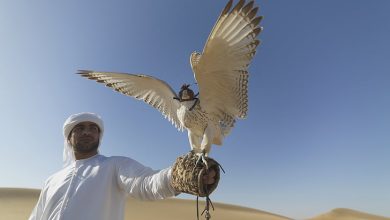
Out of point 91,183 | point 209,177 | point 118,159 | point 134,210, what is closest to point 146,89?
point 118,159

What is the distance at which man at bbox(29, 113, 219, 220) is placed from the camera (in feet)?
6.38

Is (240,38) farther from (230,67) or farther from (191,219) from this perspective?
(191,219)

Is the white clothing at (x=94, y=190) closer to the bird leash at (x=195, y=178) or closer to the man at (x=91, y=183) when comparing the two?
the man at (x=91, y=183)

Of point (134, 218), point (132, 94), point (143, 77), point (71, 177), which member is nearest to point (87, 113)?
point (71, 177)

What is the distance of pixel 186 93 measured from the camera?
2.71 metres

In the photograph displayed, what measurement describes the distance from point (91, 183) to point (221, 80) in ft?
4.45

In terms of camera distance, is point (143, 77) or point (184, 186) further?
point (143, 77)

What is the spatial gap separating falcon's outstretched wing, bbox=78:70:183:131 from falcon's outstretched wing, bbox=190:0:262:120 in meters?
0.62

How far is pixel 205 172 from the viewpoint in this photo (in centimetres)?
145

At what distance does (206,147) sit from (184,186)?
1008 millimetres

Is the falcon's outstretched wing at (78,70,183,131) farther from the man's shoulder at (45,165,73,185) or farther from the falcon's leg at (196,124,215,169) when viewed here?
the man's shoulder at (45,165,73,185)

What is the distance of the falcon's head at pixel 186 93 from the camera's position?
2684mm

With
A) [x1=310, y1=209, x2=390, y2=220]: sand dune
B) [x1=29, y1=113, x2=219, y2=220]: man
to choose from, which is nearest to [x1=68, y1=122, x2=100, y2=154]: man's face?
[x1=29, y1=113, x2=219, y2=220]: man

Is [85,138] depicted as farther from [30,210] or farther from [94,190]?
[30,210]
